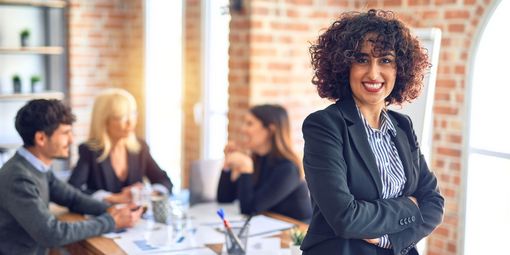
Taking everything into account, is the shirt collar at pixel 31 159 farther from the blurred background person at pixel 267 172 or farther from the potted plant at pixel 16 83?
the potted plant at pixel 16 83

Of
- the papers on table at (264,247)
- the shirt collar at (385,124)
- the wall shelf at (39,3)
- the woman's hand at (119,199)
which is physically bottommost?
the papers on table at (264,247)

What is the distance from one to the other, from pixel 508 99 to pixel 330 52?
1.91 m

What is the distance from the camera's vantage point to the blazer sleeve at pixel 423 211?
1.72m

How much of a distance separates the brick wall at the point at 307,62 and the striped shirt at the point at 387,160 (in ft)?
6.04

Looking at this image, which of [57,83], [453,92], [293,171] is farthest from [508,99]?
[57,83]

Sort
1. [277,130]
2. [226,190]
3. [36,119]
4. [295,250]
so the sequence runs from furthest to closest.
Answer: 1. [226,190]
2. [277,130]
3. [36,119]
4. [295,250]

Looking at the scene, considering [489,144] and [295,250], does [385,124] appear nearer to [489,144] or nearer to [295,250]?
[295,250]

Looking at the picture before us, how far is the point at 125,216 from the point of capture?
2.79 metres

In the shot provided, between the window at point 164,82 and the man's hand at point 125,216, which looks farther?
the window at point 164,82

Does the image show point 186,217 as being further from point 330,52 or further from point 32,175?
point 330,52

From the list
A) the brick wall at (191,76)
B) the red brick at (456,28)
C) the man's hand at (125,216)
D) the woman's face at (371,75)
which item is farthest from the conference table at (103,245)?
the brick wall at (191,76)

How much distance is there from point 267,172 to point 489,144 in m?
1.18

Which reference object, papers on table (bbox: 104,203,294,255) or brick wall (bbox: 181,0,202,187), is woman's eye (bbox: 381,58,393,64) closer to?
papers on table (bbox: 104,203,294,255)

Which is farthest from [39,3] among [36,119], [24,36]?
[36,119]
